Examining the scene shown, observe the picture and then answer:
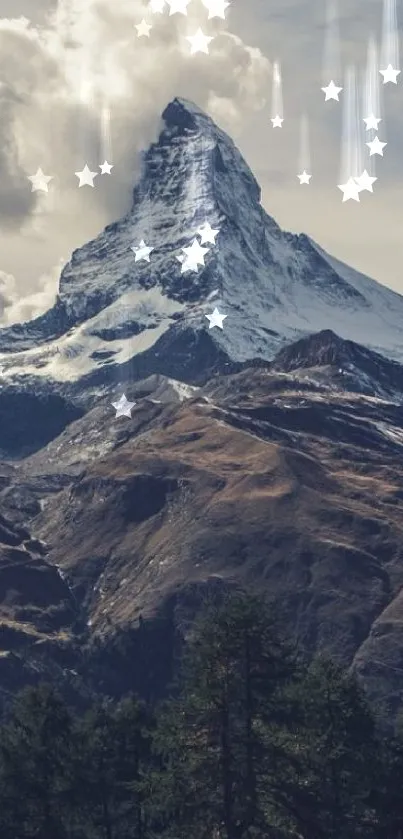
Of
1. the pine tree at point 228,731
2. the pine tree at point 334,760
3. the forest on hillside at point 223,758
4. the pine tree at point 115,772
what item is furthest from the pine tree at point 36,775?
the pine tree at point 334,760

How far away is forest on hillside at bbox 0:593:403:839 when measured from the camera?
124m

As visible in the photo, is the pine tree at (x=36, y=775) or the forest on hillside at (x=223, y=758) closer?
the forest on hillside at (x=223, y=758)

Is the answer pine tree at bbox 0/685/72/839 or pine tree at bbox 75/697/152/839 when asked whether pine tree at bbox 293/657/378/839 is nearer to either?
pine tree at bbox 75/697/152/839

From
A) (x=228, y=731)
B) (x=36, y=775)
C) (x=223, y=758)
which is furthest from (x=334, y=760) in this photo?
(x=36, y=775)

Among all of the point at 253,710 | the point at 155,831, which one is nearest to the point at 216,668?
the point at 253,710

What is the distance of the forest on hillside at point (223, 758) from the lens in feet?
407

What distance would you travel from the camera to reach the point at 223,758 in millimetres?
123312

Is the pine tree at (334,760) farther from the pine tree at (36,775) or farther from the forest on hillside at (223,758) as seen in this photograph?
the pine tree at (36,775)

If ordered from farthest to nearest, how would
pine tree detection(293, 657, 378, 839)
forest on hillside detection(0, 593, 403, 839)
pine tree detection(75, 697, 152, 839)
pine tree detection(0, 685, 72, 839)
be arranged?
pine tree detection(75, 697, 152, 839), pine tree detection(0, 685, 72, 839), pine tree detection(293, 657, 378, 839), forest on hillside detection(0, 593, 403, 839)

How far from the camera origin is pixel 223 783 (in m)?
124

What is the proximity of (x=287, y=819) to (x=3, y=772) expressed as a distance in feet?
72.8

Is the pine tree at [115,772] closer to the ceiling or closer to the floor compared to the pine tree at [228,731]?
closer to the floor

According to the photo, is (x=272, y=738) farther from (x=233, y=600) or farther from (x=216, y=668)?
(x=233, y=600)

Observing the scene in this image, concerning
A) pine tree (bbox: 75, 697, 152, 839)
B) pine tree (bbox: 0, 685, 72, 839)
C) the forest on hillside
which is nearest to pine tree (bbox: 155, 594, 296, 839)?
the forest on hillside
